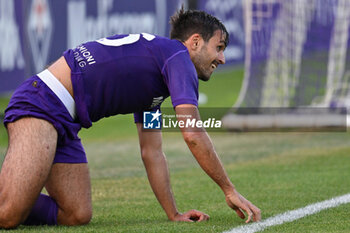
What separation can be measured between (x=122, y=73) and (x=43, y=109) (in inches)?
23.0

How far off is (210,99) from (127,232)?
622 inches

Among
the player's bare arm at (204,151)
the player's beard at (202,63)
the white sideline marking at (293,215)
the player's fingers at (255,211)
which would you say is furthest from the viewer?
the player's beard at (202,63)

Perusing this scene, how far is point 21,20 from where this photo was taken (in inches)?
610

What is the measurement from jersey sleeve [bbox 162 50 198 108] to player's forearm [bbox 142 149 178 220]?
0.95 meters

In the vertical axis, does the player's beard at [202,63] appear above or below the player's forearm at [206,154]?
above

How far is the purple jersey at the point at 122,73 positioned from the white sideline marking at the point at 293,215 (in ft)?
3.51

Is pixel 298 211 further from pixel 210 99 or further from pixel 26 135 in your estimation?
pixel 210 99

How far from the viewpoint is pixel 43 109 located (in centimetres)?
557

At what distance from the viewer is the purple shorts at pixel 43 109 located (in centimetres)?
558

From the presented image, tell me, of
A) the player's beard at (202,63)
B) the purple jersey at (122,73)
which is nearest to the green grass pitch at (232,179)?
the purple jersey at (122,73)

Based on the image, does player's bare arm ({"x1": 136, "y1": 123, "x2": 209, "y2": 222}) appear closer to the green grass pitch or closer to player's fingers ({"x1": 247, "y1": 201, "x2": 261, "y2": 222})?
the green grass pitch

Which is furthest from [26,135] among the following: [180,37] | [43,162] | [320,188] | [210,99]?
[210,99]

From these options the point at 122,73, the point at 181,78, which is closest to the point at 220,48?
the point at 181,78

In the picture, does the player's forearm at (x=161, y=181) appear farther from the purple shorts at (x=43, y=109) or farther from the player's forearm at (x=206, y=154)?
the player's forearm at (x=206, y=154)
